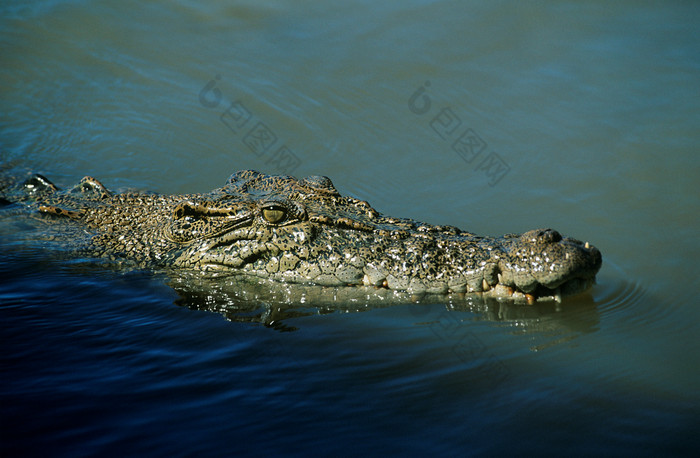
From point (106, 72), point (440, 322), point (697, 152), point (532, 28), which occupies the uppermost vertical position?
point (532, 28)

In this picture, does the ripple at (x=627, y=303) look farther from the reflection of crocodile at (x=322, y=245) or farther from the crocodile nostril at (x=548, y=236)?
the crocodile nostril at (x=548, y=236)

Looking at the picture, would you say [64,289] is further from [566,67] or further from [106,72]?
[566,67]

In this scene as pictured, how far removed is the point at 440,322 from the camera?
4.73 m

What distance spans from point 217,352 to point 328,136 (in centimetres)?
489

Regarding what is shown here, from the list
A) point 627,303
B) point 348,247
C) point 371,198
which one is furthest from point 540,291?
point 371,198

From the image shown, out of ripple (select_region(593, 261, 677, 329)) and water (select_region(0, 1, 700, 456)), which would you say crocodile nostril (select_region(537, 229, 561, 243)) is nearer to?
water (select_region(0, 1, 700, 456))

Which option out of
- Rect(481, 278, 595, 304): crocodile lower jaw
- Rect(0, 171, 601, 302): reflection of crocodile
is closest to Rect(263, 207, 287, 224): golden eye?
Rect(0, 171, 601, 302): reflection of crocodile

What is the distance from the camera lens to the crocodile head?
455 centimetres

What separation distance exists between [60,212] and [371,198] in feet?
11.1

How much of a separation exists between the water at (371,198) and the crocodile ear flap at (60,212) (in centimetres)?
36

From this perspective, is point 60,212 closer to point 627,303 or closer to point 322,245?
point 322,245

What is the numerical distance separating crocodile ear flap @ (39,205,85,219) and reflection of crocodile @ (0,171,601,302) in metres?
0.26

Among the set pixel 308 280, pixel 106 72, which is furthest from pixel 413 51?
pixel 308 280

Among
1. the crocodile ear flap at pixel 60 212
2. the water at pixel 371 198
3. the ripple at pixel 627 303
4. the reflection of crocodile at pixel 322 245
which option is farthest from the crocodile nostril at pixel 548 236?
the crocodile ear flap at pixel 60 212
